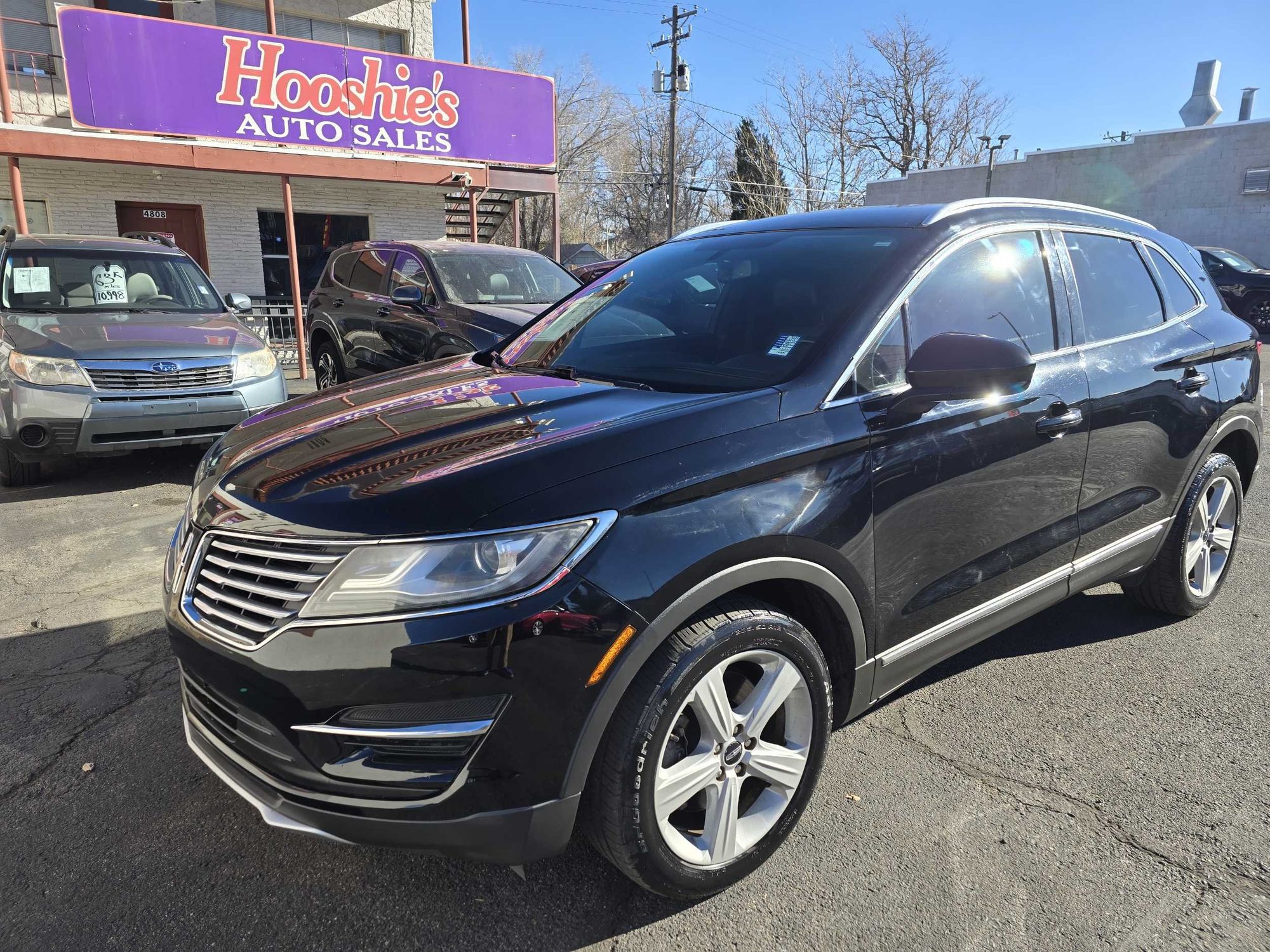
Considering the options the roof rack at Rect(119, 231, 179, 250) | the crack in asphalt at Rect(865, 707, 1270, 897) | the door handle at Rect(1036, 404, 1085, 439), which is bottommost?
the crack in asphalt at Rect(865, 707, 1270, 897)

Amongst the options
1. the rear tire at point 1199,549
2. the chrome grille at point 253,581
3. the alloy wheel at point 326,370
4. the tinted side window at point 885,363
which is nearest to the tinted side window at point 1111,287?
the rear tire at point 1199,549

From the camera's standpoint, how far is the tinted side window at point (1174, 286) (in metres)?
3.72

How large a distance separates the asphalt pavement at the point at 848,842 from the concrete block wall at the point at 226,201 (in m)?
12.2

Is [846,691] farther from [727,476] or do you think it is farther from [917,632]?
[727,476]

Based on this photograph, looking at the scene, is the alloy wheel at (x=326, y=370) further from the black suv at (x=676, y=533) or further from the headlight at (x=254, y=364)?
the black suv at (x=676, y=533)

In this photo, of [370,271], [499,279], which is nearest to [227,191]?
[370,271]

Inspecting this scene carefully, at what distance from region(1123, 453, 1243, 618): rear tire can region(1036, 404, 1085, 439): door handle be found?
113 centimetres

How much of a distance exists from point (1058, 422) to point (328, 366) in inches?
308

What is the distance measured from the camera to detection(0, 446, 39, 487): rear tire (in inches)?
238

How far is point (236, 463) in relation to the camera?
2412 mm

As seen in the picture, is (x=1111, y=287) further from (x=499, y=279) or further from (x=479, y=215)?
(x=479, y=215)

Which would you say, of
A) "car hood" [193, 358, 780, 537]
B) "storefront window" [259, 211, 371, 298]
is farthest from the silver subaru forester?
"storefront window" [259, 211, 371, 298]

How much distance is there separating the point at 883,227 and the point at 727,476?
134 centimetres

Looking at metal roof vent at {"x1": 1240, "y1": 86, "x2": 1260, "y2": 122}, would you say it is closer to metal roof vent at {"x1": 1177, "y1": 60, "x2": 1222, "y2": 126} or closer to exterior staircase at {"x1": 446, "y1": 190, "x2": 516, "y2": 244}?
metal roof vent at {"x1": 1177, "y1": 60, "x2": 1222, "y2": 126}
